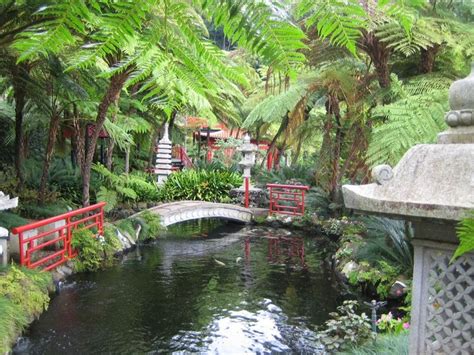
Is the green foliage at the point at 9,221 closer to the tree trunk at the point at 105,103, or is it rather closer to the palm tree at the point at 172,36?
the tree trunk at the point at 105,103

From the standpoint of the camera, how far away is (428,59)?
7145 millimetres

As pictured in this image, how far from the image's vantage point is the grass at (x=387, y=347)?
3029mm

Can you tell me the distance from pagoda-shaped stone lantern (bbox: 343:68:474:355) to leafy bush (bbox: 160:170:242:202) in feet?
35.5

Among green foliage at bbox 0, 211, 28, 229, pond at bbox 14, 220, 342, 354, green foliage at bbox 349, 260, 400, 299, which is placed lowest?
pond at bbox 14, 220, 342, 354

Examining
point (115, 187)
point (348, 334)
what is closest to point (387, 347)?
point (348, 334)

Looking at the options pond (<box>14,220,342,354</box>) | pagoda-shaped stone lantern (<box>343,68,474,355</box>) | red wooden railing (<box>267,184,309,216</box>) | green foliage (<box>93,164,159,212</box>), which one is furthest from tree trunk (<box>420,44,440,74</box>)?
green foliage (<box>93,164,159,212</box>)

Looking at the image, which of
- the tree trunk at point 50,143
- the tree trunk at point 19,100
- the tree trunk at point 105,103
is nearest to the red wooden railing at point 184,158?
the tree trunk at point 19,100

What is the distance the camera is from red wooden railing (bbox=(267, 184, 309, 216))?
11.9m

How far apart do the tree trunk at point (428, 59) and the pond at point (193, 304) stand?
12.2ft

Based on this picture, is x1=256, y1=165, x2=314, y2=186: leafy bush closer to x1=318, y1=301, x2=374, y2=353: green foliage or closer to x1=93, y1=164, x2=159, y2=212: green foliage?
x1=93, y1=164, x2=159, y2=212: green foliage

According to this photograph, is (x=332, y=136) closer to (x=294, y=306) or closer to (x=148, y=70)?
(x=294, y=306)

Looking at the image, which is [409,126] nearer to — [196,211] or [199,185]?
[196,211]

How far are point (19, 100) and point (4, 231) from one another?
3466 mm

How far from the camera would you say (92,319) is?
5.37m
